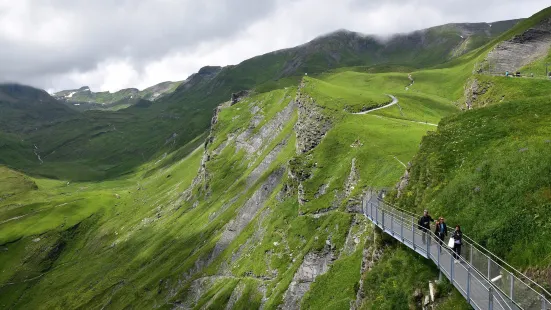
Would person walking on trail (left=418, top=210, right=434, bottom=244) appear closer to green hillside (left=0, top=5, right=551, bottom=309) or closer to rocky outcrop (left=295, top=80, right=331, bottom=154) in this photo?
green hillside (left=0, top=5, right=551, bottom=309)

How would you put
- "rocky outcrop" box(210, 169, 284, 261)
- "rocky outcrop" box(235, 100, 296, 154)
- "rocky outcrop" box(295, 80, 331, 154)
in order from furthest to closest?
"rocky outcrop" box(235, 100, 296, 154) < "rocky outcrop" box(210, 169, 284, 261) < "rocky outcrop" box(295, 80, 331, 154)

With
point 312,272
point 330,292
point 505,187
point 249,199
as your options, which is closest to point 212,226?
point 249,199

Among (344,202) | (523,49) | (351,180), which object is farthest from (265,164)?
(523,49)

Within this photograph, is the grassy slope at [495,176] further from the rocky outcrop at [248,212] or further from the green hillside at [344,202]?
the rocky outcrop at [248,212]

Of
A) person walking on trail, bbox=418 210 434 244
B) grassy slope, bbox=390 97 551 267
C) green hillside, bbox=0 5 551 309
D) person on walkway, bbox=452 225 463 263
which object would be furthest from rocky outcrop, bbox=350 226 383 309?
person on walkway, bbox=452 225 463 263

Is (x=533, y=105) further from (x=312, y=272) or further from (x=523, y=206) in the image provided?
(x=312, y=272)

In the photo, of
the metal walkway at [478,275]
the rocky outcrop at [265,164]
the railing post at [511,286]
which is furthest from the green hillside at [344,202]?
the railing post at [511,286]

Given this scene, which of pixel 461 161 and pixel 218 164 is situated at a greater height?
pixel 461 161
